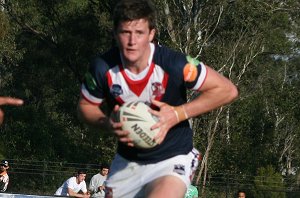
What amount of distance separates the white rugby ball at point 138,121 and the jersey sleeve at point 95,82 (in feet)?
1.71

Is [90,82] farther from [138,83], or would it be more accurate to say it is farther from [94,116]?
[138,83]

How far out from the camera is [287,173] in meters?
50.1

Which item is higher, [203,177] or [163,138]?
[163,138]

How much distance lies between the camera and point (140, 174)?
A: 6.83 metres

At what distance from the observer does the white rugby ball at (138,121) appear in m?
6.28

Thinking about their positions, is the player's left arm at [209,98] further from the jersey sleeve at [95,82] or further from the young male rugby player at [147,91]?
the jersey sleeve at [95,82]

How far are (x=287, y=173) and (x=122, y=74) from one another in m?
44.2

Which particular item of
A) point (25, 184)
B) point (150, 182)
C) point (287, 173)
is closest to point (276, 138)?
point (287, 173)

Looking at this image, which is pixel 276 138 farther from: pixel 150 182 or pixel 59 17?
pixel 150 182

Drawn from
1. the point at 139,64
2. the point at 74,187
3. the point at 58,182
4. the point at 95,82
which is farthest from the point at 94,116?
the point at 58,182

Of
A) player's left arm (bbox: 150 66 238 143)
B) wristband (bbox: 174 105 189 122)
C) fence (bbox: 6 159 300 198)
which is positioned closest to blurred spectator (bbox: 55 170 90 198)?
fence (bbox: 6 159 300 198)

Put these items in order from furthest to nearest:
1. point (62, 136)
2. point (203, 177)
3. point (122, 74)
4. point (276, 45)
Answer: point (276, 45), point (62, 136), point (203, 177), point (122, 74)

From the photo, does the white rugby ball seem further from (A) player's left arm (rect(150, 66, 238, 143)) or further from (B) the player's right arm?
(A) player's left arm (rect(150, 66, 238, 143))

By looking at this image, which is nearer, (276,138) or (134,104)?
(134,104)
